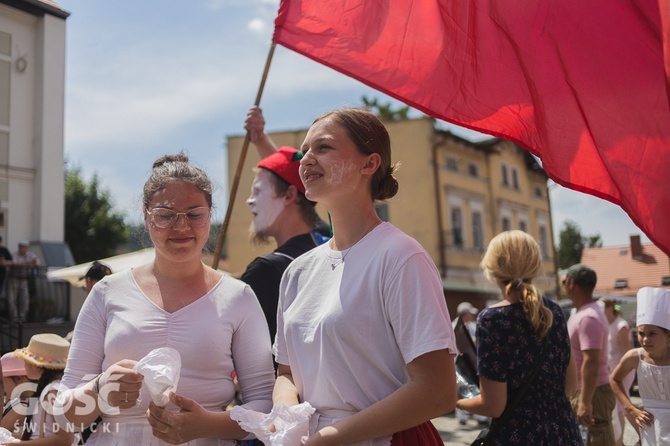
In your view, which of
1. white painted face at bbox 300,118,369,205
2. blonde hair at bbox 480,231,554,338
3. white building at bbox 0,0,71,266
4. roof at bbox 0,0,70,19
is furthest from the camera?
white building at bbox 0,0,71,266

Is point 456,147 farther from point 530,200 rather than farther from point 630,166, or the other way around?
point 630,166

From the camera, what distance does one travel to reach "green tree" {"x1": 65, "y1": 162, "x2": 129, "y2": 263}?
1332 inches

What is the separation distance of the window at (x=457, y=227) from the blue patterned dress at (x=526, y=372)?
27055 mm

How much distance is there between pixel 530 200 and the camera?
38.2 m

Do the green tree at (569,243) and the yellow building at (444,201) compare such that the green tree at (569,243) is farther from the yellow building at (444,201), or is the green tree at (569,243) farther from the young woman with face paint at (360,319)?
the young woman with face paint at (360,319)

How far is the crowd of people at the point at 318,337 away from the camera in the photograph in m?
2.05

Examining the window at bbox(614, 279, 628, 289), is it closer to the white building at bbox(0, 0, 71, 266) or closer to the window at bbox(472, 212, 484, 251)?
the window at bbox(472, 212, 484, 251)

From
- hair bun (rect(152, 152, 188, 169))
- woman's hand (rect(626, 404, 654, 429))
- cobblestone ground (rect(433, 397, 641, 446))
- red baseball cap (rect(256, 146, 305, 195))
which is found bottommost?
cobblestone ground (rect(433, 397, 641, 446))

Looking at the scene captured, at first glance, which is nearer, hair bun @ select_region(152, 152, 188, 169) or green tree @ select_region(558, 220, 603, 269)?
hair bun @ select_region(152, 152, 188, 169)

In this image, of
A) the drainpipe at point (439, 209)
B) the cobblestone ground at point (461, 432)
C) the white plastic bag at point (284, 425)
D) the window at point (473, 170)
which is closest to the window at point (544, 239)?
the window at point (473, 170)

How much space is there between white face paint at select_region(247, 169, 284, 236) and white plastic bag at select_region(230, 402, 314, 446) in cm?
170

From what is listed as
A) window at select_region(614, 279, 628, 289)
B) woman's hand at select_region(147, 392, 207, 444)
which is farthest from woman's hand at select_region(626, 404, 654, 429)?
window at select_region(614, 279, 628, 289)

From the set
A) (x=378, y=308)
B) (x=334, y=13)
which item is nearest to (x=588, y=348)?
(x=334, y=13)

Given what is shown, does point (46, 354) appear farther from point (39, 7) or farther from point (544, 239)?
point (544, 239)
